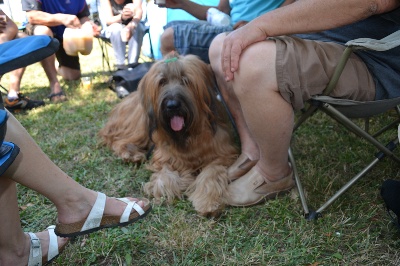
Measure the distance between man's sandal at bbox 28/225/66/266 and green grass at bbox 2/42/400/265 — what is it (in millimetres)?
131

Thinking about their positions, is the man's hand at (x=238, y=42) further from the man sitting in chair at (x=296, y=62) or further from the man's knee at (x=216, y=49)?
the man's knee at (x=216, y=49)

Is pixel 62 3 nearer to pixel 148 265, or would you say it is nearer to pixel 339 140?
pixel 339 140

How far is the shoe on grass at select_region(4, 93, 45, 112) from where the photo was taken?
4.53 meters

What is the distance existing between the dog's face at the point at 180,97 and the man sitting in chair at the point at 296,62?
0.54 metres

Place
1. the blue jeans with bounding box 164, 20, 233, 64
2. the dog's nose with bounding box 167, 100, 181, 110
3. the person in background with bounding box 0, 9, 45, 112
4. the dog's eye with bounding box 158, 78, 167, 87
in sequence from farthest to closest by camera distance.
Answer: the person in background with bounding box 0, 9, 45, 112
the blue jeans with bounding box 164, 20, 233, 64
the dog's eye with bounding box 158, 78, 167, 87
the dog's nose with bounding box 167, 100, 181, 110

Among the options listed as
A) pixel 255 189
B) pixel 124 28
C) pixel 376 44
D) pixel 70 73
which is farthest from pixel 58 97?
pixel 376 44

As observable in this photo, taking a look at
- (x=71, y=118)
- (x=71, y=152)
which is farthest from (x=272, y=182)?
(x=71, y=118)

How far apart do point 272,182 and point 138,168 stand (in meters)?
1.08

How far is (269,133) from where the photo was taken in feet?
6.53

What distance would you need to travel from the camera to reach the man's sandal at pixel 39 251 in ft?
5.65

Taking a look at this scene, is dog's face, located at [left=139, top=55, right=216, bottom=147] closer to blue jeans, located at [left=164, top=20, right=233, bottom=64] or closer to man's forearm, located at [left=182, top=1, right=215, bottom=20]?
blue jeans, located at [left=164, top=20, right=233, bottom=64]

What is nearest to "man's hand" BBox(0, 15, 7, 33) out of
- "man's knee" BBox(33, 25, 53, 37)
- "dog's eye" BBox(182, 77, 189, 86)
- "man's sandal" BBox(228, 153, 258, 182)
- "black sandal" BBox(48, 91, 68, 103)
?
"man's knee" BBox(33, 25, 53, 37)

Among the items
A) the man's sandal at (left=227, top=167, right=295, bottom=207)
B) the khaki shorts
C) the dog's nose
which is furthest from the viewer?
the dog's nose

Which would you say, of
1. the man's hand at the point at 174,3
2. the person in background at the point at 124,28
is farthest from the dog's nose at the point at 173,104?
the person in background at the point at 124,28
